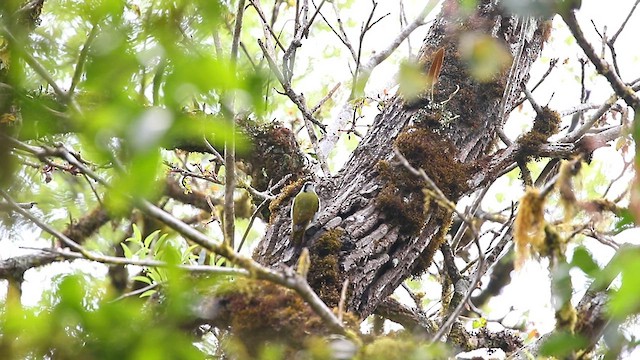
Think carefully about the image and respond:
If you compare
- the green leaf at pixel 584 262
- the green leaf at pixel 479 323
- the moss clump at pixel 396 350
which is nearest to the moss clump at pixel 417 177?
the green leaf at pixel 479 323

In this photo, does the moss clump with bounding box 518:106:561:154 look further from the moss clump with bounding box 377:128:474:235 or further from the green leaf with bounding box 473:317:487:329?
the green leaf with bounding box 473:317:487:329

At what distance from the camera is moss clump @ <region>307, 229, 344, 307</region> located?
193 cm

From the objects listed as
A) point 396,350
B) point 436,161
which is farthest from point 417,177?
point 396,350

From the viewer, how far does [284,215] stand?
7.59ft

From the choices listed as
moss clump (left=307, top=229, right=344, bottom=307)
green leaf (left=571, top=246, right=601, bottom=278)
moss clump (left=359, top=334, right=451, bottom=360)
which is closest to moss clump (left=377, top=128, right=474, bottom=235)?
moss clump (left=307, top=229, right=344, bottom=307)

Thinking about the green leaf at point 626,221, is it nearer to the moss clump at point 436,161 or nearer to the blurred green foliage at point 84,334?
the blurred green foliage at point 84,334

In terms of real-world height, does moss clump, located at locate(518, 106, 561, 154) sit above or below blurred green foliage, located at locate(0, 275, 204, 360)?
above

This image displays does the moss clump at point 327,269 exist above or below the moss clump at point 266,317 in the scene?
above

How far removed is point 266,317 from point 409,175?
1.00m

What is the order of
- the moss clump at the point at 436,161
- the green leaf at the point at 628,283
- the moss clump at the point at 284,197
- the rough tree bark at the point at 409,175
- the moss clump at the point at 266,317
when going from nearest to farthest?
the green leaf at the point at 628,283, the moss clump at the point at 266,317, the rough tree bark at the point at 409,175, the moss clump at the point at 436,161, the moss clump at the point at 284,197

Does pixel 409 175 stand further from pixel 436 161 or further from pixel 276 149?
pixel 276 149

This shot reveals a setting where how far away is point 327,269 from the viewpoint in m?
1.96

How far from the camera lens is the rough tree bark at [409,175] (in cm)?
204

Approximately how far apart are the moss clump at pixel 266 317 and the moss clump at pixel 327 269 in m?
0.46
